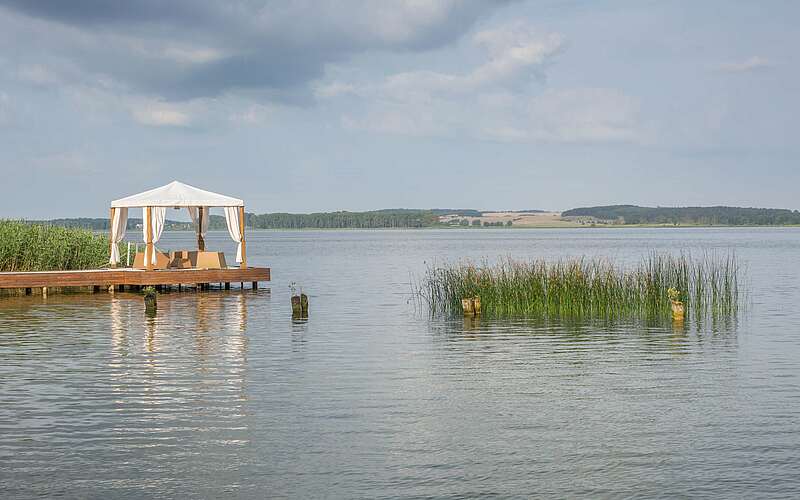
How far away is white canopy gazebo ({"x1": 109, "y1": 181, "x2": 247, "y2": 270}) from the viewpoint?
28.9 m

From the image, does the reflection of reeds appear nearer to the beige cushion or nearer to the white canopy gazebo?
the white canopy gazebo

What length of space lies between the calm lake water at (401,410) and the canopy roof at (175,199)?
1021 cm

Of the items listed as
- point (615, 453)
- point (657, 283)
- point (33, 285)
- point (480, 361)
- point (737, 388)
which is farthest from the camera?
point (33, 285)

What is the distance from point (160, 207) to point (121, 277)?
2.78 metres

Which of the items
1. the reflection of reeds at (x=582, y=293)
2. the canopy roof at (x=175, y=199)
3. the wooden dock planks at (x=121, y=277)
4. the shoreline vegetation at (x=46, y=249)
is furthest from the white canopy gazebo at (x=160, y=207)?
the reflection of reeds at (x=582, y=293)

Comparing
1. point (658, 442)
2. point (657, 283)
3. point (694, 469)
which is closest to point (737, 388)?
point (658, 442)

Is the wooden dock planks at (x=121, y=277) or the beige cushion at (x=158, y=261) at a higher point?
the beige cushion at (x=158, y=261)

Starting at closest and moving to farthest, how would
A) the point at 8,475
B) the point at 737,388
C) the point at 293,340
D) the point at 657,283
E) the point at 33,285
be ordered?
1. the point at 8,475
2. the point at 737,388
3. the point at 293,340
4. the point at 657,283
5. the point at 33,285

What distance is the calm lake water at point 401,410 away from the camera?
24.6 ft

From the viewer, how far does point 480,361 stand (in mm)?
13805

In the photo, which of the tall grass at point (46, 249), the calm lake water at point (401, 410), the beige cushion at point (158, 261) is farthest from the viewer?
Result: the tall grass at point (46, 249)

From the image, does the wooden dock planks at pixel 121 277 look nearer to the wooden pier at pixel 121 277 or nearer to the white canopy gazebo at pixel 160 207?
the wooden pier at pixel 121 277

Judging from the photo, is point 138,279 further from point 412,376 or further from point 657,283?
point 412,376

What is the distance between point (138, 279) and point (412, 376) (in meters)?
17.6
